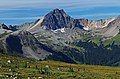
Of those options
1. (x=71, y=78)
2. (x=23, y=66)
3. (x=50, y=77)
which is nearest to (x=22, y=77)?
(x=50, y=77)

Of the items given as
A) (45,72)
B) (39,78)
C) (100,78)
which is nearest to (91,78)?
(100,78)

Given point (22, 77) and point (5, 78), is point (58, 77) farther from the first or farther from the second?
point (5, 78)

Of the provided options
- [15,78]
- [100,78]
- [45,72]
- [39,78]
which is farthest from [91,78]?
[15,78]

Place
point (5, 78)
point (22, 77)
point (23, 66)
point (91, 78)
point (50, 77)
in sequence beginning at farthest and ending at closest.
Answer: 1. point (23, 66)
2. point (91, 78)
3. point (50, 77)
4. point (22, 77)
5. point (5, 78)

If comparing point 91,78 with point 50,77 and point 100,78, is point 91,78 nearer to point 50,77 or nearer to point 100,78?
point 100,78

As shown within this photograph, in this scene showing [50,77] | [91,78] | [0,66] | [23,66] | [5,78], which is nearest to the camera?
[5,78]

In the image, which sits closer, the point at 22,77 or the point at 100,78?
the point at 22,77

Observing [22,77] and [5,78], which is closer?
[5,78]

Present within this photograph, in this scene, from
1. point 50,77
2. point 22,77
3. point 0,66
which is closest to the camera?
point 22,77

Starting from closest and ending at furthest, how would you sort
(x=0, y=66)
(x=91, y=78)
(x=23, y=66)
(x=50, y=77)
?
(x=50, y=77)
(x=91, y=78)
(x=0, y=66)
(x=23, y=66)
